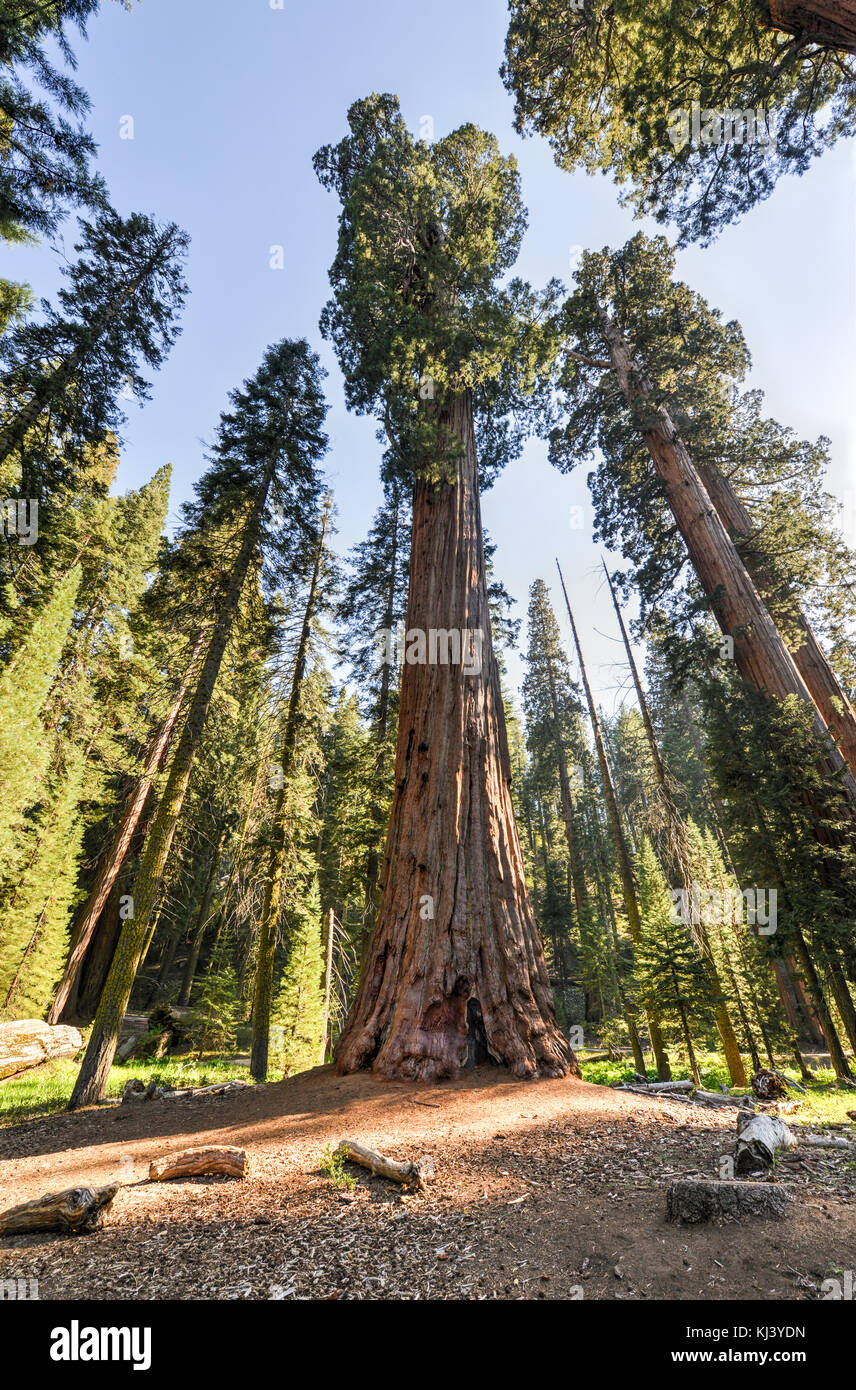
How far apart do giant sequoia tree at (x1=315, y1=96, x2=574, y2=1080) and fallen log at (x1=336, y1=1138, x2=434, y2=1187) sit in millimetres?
1558

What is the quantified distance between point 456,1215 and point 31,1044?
14.8 m

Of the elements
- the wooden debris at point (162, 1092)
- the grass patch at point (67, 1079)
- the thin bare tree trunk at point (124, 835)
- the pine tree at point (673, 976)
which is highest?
the thin bare tree trunk at point (124, 835)

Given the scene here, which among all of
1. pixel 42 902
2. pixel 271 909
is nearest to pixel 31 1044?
pixel 42 902

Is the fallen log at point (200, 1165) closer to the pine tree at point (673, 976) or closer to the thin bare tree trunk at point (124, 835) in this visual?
the thin bare tree trunk at point (124, 835)

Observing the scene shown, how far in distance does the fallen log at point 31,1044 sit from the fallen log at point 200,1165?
12.6 m

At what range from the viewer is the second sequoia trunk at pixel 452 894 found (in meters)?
4.93

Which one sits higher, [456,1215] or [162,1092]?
[456,1215]

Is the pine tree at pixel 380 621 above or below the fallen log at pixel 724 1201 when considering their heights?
above

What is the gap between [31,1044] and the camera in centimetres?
1218

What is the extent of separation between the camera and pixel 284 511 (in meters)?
10.8

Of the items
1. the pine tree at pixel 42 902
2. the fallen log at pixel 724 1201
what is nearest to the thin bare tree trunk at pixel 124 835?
the pine tree at pixel 42 902

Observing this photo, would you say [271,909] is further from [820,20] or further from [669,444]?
[820,20]

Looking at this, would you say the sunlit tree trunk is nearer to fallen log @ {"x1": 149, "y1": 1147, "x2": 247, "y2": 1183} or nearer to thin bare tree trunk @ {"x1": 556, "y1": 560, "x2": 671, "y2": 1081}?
thin bare tree trunk @ {"x1": 556, "y1": 560, "x2": 671, "y2": 1081}
